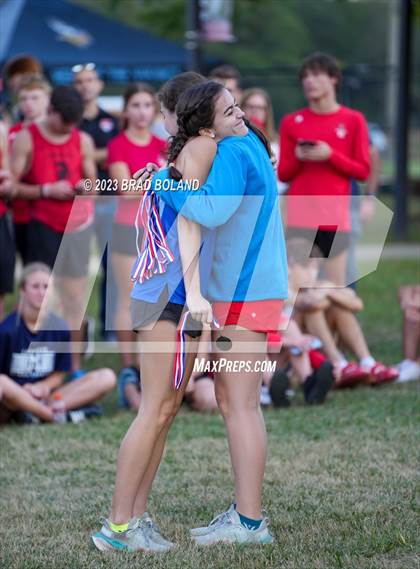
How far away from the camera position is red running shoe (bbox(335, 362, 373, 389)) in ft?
23.2

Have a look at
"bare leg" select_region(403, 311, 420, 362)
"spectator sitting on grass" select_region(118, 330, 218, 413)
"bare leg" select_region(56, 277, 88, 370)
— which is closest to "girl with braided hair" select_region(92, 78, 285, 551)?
"spectator sitting on grass" select_region(118, 330, 218, 413)

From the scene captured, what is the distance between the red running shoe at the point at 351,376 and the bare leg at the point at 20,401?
6.37 feet

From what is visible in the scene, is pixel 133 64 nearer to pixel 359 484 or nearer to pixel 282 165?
pixel 282 165

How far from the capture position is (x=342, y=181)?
764cm

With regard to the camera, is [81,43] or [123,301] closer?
[123,301]

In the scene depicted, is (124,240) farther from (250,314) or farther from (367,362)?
(250,314)

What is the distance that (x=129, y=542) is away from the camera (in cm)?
414

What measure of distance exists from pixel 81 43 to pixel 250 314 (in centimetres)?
1276

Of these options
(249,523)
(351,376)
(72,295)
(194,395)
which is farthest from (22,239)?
(249,523)

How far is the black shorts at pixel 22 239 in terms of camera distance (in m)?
7.73

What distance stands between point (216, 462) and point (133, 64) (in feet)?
37.5

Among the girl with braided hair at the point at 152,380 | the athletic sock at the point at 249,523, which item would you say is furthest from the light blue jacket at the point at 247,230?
the athletic sock at the point at 249,523

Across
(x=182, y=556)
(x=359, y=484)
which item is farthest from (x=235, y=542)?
(x=359, y=484)

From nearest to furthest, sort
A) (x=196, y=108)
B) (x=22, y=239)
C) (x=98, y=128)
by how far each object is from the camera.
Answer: (x=196, y=108) < (x=22, y=239) < (x=98, y=128)
